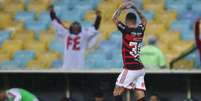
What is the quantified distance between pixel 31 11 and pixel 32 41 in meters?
1.51

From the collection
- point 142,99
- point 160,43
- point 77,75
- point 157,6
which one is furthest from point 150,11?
point 142,99

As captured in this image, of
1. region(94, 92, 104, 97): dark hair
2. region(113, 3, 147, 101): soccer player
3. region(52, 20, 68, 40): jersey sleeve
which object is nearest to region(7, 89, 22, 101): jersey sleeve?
region(94, 92, 104, 97): dark hair

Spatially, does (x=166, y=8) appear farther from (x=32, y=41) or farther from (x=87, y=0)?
(x=32, y=41)

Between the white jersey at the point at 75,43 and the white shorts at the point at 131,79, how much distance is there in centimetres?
378

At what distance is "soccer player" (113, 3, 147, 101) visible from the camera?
805cm

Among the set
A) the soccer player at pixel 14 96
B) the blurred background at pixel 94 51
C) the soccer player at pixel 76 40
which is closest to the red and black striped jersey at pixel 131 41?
the soccer player at pixel 14 96

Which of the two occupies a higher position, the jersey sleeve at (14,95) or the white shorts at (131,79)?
the white shorts at (131,79)

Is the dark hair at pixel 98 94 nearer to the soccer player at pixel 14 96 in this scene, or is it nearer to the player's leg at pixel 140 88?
the soccer player at pixel 14 96

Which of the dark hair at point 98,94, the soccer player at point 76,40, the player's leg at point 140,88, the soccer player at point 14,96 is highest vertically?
the soccer player at point 76,40

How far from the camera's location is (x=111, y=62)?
520 inches

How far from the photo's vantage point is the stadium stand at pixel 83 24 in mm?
13844

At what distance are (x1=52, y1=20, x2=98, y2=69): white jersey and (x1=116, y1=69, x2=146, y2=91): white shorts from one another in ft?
12.4

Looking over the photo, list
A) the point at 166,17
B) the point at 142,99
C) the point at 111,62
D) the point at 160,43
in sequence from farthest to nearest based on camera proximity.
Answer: the point at 166,17, the point at 160,43, the point at 111,62, the point at 142,99

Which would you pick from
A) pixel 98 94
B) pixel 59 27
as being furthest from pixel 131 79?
pixel 59 27
